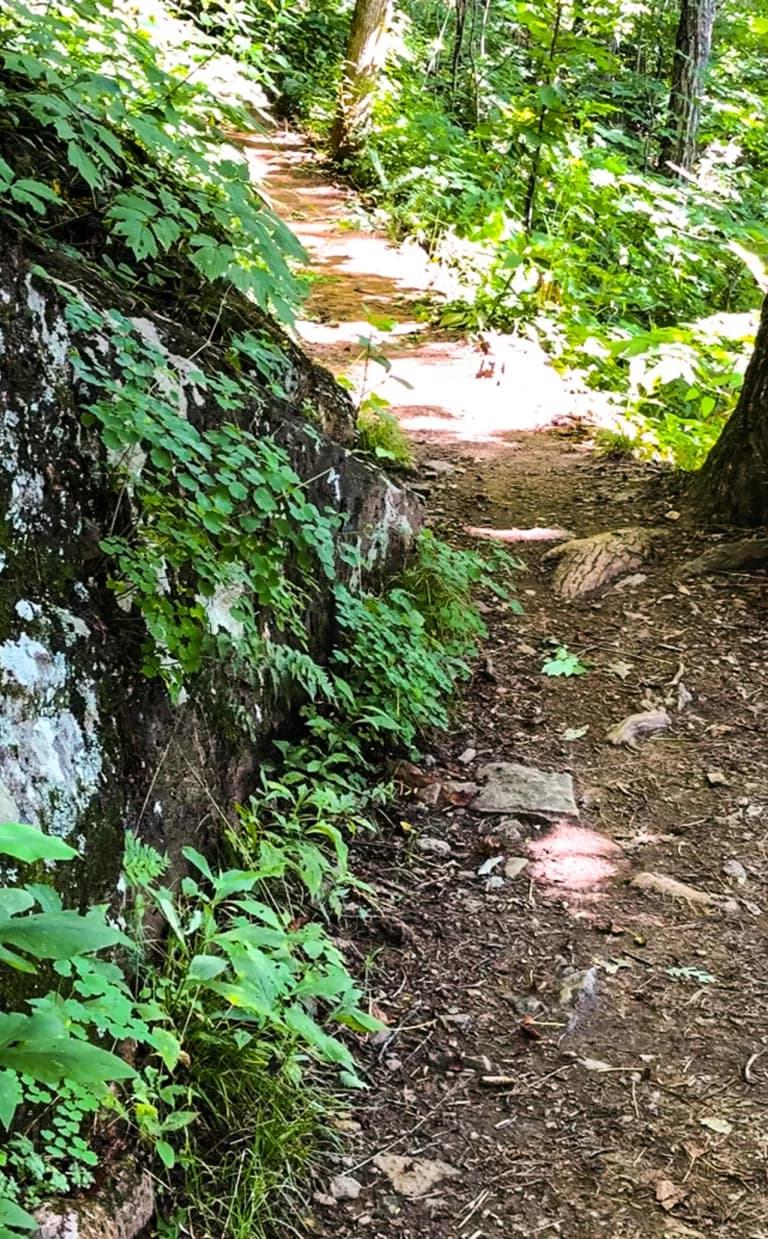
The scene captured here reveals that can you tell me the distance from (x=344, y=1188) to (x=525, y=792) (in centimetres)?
175

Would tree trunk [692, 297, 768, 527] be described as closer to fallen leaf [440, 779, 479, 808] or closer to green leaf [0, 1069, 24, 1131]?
fallen leaf [440, 779, 479, 808]

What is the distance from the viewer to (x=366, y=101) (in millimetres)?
13219

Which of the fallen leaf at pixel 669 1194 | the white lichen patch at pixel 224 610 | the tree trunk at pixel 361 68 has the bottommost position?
the fallen leaf at pixel 669 1194

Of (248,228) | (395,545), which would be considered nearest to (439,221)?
(395,545)

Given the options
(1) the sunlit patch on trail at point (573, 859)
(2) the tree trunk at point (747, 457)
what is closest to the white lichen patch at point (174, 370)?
(1) the sunlit patch on trail at point (573, 859)

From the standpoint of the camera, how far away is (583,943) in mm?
3205

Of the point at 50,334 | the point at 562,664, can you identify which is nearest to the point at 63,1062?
the point at 50,334

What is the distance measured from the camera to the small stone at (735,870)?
346 centimetres

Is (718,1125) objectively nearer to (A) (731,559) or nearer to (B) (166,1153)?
(B) (166,1153)

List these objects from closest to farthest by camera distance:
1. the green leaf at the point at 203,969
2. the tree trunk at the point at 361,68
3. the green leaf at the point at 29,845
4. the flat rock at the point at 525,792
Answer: the green leaf at the point at 29,845
the green leaf at the point at 203,969
the flat rock at the point at 525,792
the tree trunk at the point at 361,68

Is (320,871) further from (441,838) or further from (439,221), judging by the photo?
(439,221)

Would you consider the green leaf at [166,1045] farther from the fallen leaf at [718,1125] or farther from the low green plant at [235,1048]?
the fallen leaf at [718,1125]

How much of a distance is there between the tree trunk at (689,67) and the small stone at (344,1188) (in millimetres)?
12123

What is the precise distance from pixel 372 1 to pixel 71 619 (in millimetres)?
13079
